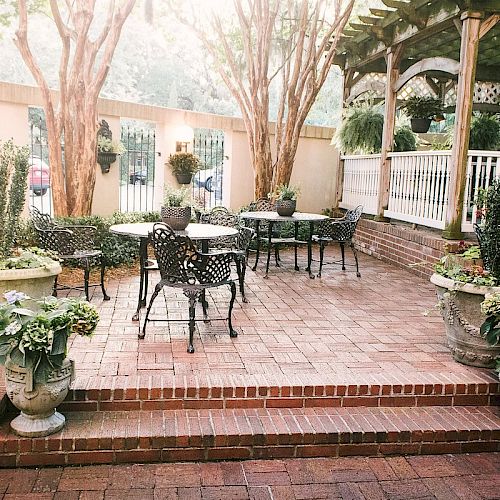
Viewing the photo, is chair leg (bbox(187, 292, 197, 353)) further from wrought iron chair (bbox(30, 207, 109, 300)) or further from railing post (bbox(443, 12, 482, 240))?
railing post (bbox(443, 12, 482, 240))

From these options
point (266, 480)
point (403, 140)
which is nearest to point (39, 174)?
point (403, 140)

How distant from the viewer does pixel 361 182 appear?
368 inches

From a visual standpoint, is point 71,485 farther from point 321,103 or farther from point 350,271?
point 321,103

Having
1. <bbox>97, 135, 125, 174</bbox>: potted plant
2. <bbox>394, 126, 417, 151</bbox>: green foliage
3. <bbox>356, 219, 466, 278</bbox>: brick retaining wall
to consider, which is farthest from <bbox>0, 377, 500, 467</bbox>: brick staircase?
<bbox>394, 126, 417, 151</bbox>: green foliage

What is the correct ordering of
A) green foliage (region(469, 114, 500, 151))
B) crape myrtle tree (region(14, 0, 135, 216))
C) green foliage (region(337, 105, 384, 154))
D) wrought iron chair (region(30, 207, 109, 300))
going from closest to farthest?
wrought iron chair (region(30, 207, 109, 300))
crape myrtle tree (region(14, 0, 135, 216))
green foliage (region(469, 114, 500, 151))
green foliage (region(337, 105, 384, 154))

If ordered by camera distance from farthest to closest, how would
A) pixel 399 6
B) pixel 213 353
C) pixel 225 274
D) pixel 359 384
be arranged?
pixel 399 6, pixel 225 274, pixel 213 353, pixel 359 384

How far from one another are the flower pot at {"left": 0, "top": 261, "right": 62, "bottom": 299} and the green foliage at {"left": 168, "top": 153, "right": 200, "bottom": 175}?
5.36 m

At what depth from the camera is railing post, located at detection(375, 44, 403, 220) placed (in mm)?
8281

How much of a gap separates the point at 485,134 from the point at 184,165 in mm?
4448

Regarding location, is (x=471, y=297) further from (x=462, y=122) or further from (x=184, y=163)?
(x=184, y=163)

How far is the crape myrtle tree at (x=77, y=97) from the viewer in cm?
649

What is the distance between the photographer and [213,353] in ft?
12.8

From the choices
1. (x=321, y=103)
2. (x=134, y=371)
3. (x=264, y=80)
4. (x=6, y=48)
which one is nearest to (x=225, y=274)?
(x=134, y=371)

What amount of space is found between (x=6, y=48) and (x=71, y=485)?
2458cm
